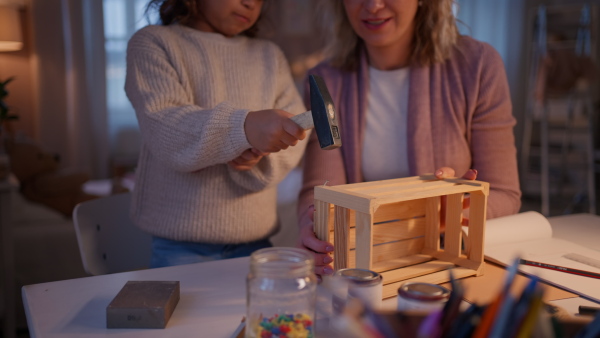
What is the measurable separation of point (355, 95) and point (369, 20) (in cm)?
20

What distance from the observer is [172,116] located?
102 cm

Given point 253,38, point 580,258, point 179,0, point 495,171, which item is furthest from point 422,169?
point 179,0

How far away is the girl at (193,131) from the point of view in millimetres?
1047

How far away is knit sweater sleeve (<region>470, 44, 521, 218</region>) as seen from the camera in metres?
1.21

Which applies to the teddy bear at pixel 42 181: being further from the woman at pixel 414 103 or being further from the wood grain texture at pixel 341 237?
the wood grain texture at pixel 341 237

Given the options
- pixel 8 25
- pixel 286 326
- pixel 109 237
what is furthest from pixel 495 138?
pixel 8 25

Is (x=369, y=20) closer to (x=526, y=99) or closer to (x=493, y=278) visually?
(x=493, y=278)

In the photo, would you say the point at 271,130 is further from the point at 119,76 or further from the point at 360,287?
the point at 119,76

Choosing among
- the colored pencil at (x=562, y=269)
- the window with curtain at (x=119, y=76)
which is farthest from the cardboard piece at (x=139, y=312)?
the window with curtain at (x=119, y=76)

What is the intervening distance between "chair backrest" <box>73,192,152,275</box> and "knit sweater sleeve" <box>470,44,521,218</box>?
83cm

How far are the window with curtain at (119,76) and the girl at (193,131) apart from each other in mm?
3458

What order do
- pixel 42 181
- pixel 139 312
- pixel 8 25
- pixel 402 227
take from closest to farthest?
pixel 139 312 < pixel 402 227 < pixel 42 181 < pixel 8 25

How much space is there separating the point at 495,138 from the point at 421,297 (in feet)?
2.45

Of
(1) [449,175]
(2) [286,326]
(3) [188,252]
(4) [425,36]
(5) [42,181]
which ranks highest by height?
(4) [425,36]
